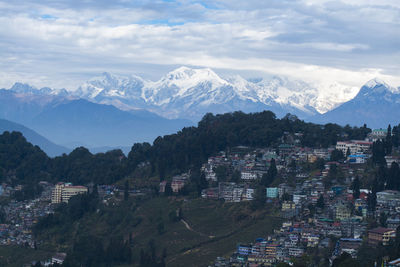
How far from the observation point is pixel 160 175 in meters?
85.6

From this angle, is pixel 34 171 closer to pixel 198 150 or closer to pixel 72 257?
pixel 198 150

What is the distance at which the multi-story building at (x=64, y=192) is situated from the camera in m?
88.4

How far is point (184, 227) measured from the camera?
7138 centimetres

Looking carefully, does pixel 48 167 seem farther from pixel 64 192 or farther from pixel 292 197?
pixel 292 197

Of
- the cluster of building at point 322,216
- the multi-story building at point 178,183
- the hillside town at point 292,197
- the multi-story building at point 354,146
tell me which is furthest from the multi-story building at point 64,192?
the multi-story building at point 354,146

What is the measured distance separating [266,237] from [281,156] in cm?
2132

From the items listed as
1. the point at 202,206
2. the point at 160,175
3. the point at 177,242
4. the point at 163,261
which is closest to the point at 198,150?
the point at 160,175

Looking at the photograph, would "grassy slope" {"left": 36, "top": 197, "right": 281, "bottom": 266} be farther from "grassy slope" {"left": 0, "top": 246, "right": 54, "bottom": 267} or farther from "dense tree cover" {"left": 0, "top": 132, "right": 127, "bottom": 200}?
"dense tree cover" {"left": 0, "top": 132, "right": 127, "bottom": 200}

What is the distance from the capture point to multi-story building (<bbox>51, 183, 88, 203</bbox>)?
88.4 m

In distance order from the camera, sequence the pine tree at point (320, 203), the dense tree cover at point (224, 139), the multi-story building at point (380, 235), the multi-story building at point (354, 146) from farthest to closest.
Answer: the dense tree cover at point (224, 139)
the multi-story building at point (354, 146)
the pine tree at point (320, 203)
the multi-story building at point (380, 235)

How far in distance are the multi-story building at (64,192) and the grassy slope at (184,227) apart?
343 inches

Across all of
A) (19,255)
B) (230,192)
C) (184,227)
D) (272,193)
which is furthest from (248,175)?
(19,255)

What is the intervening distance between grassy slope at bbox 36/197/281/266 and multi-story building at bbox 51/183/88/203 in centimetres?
872

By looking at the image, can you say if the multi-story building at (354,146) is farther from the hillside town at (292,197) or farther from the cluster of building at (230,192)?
the cluster of building at (230,192)
